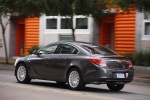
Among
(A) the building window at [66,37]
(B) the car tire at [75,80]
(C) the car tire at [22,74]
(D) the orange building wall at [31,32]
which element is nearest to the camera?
(B) the car tire at [75,80]

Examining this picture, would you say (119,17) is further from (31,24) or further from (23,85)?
(23,85)

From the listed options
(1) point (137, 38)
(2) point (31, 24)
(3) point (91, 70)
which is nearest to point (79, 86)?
(3) point (91, 70)

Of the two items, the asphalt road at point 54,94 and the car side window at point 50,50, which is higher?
the car side window at point 50,50

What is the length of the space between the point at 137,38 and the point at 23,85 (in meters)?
12.0

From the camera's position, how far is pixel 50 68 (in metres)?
14.4

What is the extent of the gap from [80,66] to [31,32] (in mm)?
18597

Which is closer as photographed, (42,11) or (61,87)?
(61,87)

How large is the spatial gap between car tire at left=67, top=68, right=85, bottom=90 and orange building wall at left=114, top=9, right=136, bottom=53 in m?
12.4

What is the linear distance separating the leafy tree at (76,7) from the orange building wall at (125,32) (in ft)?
10.5

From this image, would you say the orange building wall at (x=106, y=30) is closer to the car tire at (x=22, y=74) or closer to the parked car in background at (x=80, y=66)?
the car tire at (x=22, y=74)

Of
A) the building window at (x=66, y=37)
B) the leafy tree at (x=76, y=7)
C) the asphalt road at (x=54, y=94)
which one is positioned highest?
the leafy tree at (x=76, y=7)

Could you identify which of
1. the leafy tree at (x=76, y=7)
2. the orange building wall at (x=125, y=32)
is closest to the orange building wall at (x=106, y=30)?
the orange building wall at (x=125, y=32)

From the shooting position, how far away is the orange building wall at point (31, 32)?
31438 millimetres

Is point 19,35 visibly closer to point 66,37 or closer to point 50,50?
point 66,37
